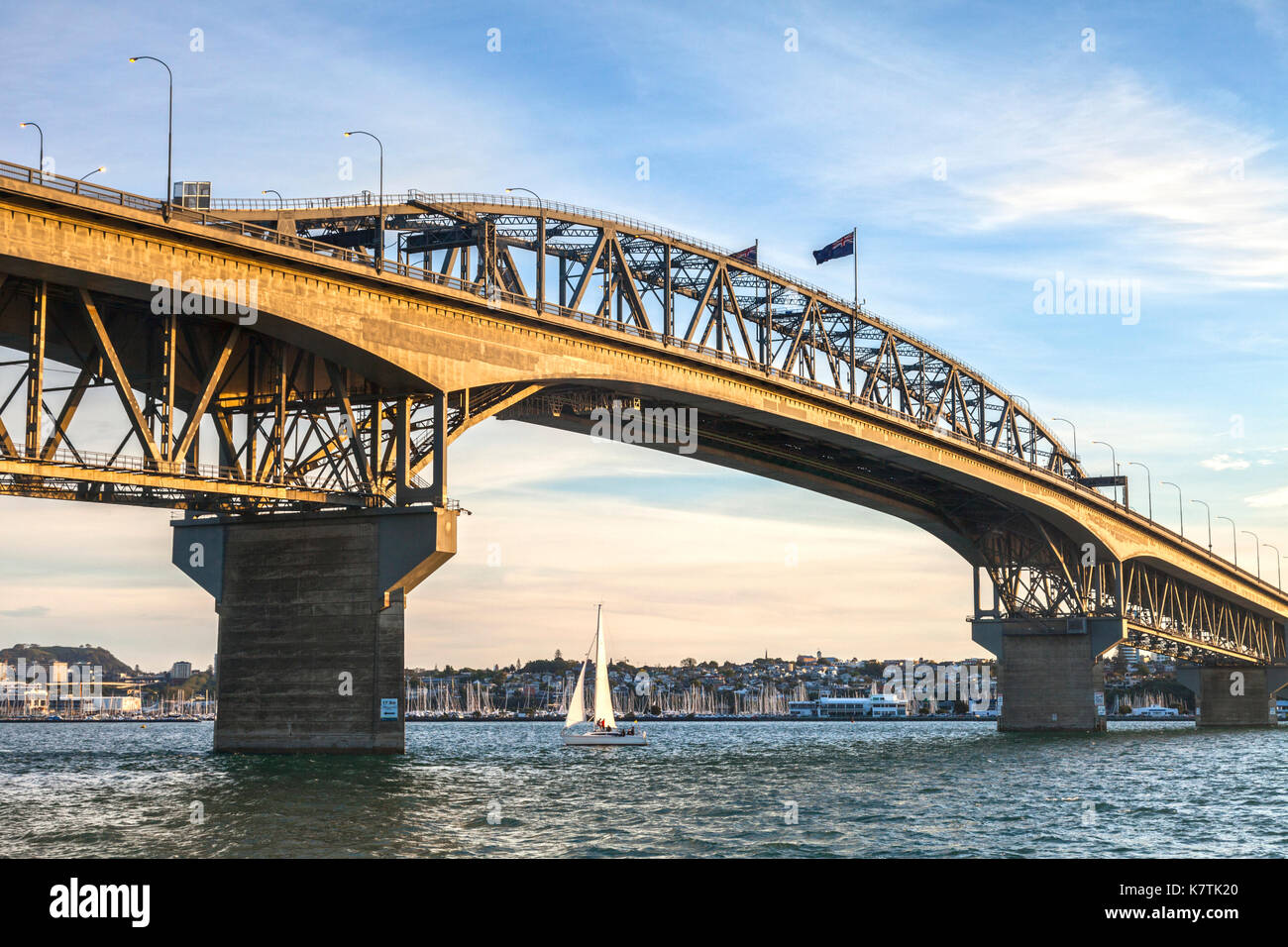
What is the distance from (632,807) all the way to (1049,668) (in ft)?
257

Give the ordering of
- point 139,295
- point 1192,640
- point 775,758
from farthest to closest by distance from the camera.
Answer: point 1192,640 < point 775,758 < point 139,295

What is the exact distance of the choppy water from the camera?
31.3 m

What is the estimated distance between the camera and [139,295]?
44.6 metres

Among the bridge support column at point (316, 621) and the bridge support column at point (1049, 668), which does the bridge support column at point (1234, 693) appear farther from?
the bridge support column at point (316, 621)

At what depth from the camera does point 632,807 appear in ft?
135

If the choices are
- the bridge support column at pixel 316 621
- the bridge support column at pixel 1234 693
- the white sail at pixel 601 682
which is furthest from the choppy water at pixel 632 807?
the bridge support column at pixel 1234 693

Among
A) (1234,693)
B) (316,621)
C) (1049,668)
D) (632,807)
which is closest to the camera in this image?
(632,807)

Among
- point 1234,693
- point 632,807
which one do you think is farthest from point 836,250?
point 1234,693

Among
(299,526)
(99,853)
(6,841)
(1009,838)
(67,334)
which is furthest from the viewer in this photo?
(299,526)

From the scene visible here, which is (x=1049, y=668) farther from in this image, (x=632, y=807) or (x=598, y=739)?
(x=632, y=807)
